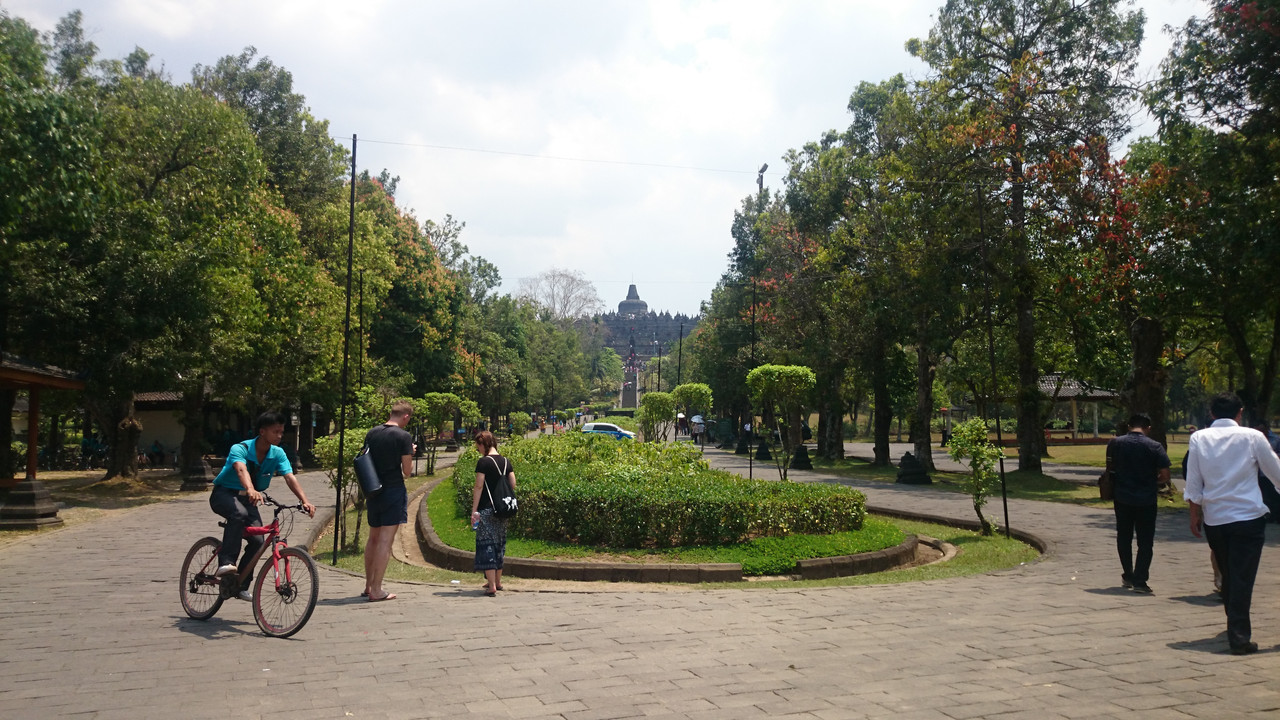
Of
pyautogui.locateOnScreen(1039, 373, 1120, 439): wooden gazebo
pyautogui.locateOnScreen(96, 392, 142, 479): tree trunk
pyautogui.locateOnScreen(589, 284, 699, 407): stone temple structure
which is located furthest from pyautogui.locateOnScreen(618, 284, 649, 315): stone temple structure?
pyautogui.locateOnScreen(96, 392, 142, 479): tree trunk

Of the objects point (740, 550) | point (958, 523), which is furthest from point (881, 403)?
point (740, 550)

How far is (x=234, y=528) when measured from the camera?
6438mm

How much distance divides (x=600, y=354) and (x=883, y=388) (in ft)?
340

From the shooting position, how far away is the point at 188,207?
787 inches

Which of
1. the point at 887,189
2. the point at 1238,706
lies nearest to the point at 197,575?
the point at 1238,706

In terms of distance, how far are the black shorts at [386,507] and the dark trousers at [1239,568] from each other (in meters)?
6.03

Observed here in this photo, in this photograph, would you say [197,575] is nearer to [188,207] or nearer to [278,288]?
[188,207]

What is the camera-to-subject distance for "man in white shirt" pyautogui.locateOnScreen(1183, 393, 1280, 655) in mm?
5531

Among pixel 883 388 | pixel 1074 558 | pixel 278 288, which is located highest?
pixel 278 288

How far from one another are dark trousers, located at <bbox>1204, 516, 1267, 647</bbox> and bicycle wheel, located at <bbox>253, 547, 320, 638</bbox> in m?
5.96

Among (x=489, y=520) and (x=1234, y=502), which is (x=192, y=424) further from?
(x=1234, y=502)

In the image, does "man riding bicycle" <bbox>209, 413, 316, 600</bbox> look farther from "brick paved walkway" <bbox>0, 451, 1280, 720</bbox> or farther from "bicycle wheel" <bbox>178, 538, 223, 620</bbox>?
"brick paved walkway" <bbox>0, 451, 1280, 720</bbox>

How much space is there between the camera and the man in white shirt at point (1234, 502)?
18.1ft

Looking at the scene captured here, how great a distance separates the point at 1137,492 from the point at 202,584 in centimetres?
776
